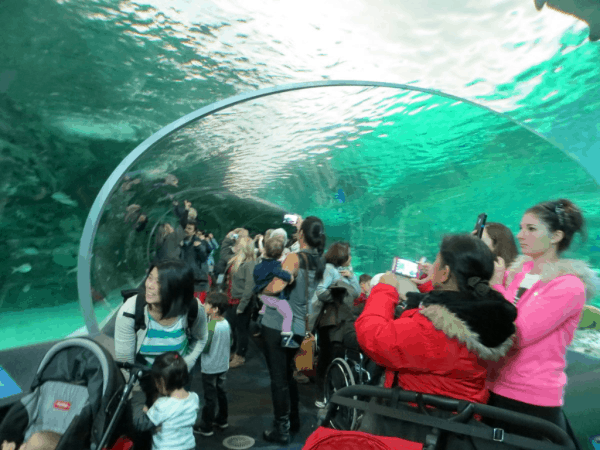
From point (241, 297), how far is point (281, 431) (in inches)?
97.9

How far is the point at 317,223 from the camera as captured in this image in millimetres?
3615

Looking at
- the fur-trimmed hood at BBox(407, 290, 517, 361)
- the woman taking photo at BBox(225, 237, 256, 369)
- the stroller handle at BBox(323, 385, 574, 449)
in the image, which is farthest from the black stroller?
the woman taking photo at BBox(225, 237, 256, 369)

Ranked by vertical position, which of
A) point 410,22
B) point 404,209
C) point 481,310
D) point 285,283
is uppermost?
point 410,22

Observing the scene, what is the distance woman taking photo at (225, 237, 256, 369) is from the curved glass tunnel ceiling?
78.2 inches

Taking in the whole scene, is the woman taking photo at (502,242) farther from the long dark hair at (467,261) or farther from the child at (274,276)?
the child at (274,276)

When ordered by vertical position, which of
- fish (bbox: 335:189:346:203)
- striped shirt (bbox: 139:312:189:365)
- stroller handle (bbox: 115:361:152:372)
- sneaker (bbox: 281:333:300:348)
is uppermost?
fish (bbox: 335:189:346:203)

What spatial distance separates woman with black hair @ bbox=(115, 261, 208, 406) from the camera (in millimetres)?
2676

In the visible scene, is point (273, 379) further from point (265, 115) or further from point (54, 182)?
point (265, 115)

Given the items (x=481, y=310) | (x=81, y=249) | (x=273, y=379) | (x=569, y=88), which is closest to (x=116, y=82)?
(x=81, y=249)

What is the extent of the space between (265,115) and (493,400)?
217 inches

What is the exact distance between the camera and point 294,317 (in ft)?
11.6

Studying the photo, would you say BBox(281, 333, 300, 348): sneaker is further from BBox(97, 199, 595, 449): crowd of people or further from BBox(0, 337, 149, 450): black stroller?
BBox(0, 337, 149, 450): black stroller

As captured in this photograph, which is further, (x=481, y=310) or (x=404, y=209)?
(x=404, y=209)

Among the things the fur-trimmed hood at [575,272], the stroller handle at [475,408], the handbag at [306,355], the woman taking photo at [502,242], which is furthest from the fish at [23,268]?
the fur-trimmed hood at [575,272]
